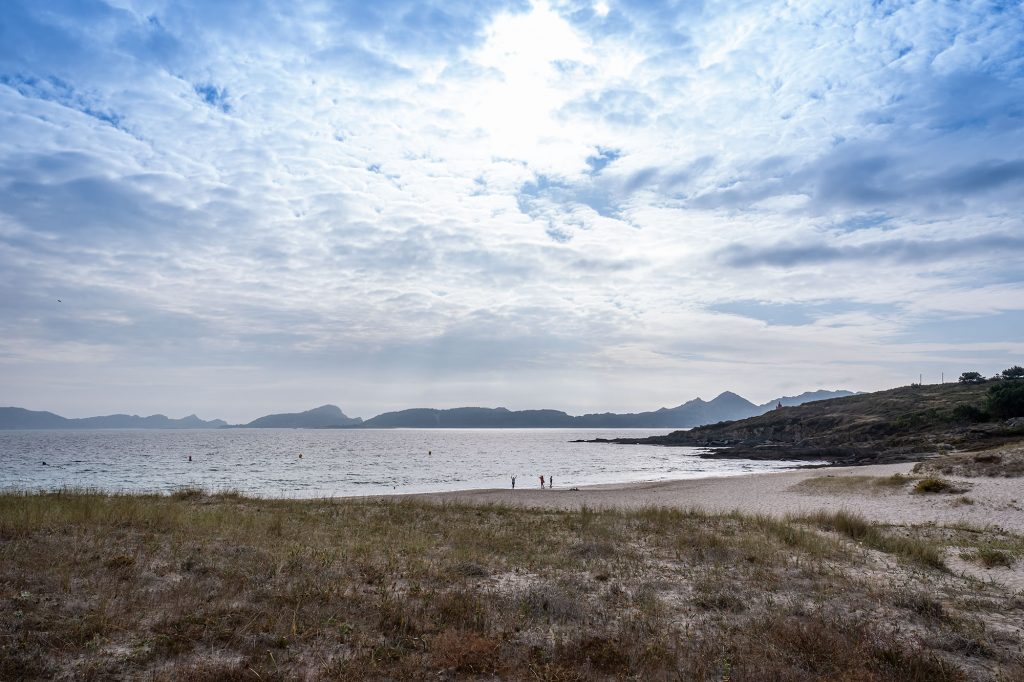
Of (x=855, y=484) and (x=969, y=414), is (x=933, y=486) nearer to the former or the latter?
(x=855, y=484)

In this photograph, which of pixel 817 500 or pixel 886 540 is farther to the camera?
pixel 817 500

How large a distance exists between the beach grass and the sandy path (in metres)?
9.71

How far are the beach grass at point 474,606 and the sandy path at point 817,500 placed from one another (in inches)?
382

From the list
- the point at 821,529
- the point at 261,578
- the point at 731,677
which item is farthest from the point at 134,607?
the point at 821,529

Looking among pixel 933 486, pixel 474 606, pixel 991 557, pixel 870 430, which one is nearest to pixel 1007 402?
pixel 870 430

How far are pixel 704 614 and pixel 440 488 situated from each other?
41137 mm

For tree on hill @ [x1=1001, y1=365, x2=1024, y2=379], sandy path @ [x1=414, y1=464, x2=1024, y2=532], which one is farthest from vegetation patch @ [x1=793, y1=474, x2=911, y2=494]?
tree on hill @ [x1=1001, y1=365, x2=1024, y2=379]

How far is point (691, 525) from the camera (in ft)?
57.2

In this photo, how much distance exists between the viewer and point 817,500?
30.8 m

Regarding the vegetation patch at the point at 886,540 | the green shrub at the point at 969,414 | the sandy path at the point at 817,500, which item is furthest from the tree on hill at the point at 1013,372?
the vegetation patch at the point at 886,540

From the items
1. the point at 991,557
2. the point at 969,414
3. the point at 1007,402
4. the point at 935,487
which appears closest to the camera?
the point at 991,557

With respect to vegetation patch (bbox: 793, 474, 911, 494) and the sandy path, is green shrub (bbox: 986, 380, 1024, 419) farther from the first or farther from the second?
vegetation patch (bbox: 793, 474, 911, 494)

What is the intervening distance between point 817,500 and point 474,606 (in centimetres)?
2812

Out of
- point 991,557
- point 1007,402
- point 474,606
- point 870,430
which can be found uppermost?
point 1007,402
